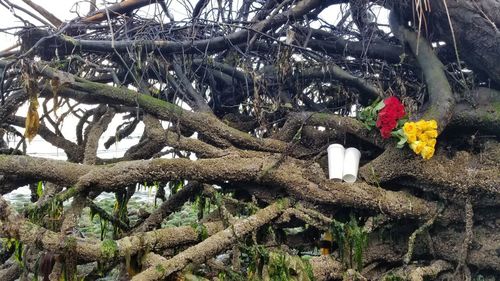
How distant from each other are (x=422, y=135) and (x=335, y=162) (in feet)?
2.12

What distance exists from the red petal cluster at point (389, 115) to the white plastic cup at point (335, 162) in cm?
35

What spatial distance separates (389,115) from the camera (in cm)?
359

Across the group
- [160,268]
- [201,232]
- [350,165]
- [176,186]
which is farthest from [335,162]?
[160,268]

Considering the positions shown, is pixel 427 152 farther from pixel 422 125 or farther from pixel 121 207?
pixel 121 207

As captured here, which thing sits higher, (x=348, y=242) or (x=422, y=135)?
(x=422, y=135)

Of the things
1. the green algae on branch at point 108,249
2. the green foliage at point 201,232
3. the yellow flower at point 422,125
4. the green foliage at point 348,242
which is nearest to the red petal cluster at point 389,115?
the yellow flower at point 422,125

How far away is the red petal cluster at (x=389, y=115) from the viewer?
3592 mm

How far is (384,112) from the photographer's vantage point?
3613 millimetres

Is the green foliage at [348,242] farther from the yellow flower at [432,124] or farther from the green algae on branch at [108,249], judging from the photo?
the green algae on branch at [108,249]

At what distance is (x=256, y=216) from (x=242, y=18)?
7.03 ft

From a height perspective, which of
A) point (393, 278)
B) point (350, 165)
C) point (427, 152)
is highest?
point (427, 152)

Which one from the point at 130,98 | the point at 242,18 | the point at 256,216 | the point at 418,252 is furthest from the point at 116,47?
the point at 418,252

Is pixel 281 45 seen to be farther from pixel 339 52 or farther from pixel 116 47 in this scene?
pixel 116 47

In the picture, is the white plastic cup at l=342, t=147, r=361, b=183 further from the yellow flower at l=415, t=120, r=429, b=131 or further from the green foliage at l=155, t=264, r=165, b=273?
the green foliage at l=155, t=264, r=165, b=273
